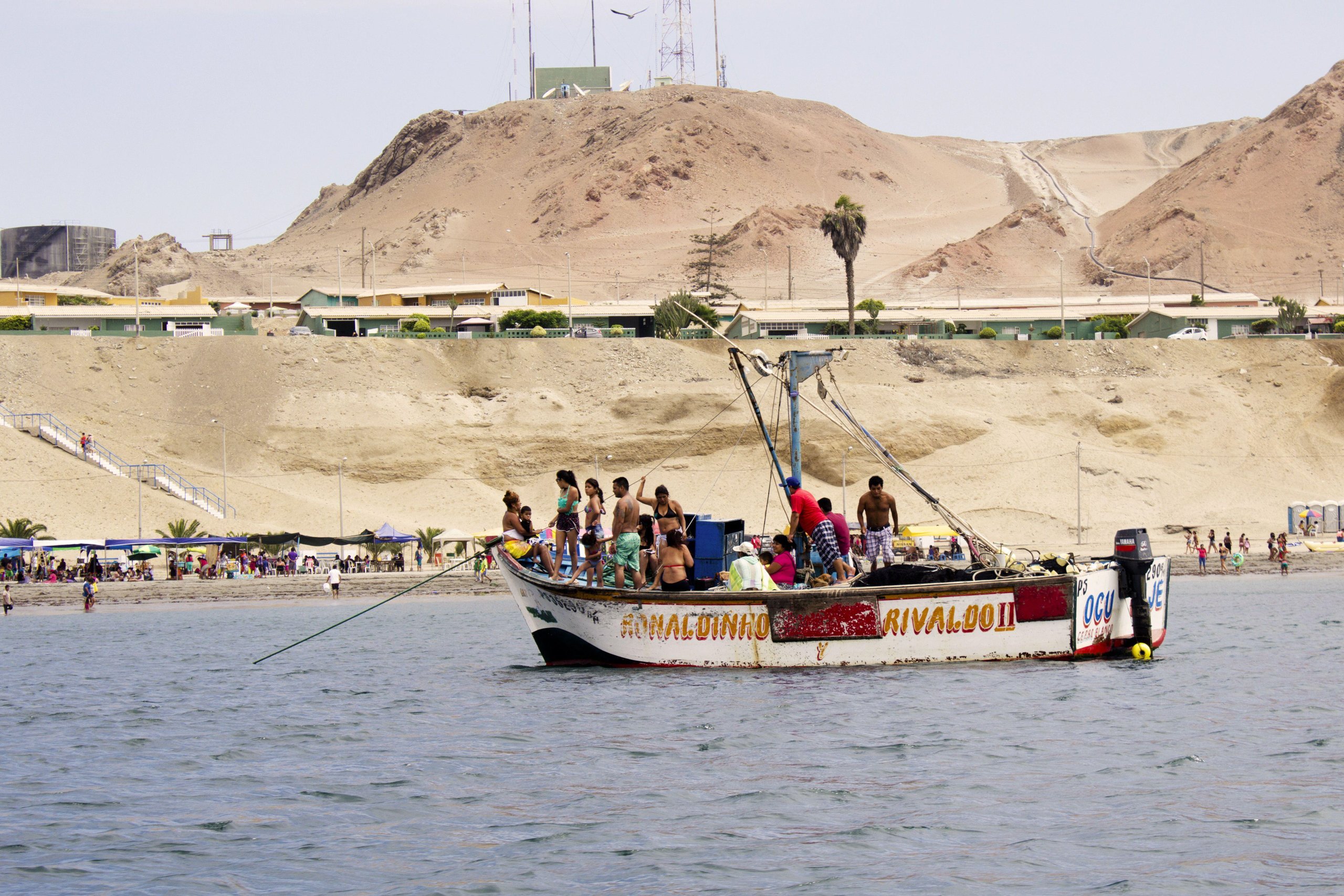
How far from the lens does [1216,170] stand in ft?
533

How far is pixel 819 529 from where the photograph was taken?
818 inches

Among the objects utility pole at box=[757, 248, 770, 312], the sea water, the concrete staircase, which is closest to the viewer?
the sea water

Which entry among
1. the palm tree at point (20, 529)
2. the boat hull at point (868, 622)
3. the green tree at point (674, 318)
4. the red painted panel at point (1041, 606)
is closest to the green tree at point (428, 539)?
the palm tree at point (20, 529)

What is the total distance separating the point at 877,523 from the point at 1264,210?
148 metres

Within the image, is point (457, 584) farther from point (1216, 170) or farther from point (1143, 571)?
point (1216, 170)

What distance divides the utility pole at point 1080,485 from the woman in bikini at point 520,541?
38.1m

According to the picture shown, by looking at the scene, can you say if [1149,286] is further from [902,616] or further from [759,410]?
[902,616]

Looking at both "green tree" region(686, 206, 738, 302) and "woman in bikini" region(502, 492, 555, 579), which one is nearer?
"woman in bikini" region(502, 492, 555, 579)

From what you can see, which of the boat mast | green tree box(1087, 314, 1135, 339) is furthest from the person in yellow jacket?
green tree box(1087, 314, 1135, 339)

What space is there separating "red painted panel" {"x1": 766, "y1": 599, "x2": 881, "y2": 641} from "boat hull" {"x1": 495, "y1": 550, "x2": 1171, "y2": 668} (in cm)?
1

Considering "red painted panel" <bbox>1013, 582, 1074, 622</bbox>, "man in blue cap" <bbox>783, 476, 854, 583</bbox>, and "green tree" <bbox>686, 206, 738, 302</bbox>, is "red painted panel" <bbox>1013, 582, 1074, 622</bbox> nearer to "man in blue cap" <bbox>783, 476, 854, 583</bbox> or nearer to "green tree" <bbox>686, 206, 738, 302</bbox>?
"man in blue cap" <bbox>783, 476, 854, 583</bbox>

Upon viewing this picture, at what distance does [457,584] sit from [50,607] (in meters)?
14.1

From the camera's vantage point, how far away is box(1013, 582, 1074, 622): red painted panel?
2006 cm

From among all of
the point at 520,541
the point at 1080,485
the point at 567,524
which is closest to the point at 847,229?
the point at 1080,485
